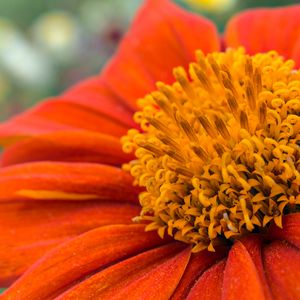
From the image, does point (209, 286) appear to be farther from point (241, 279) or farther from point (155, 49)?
point (155, 49)

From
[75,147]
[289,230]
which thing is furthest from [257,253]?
[75,147]

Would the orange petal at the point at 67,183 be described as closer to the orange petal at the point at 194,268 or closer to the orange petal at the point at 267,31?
the orange petal at the point at 194,268

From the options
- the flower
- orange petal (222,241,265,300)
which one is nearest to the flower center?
the flower

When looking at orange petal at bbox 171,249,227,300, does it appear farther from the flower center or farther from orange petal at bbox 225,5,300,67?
orange petal at bbox 225,5,300,67

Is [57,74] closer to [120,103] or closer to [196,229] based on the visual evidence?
[120,103]

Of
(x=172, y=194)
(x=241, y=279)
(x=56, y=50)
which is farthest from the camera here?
(x=56, y=50)

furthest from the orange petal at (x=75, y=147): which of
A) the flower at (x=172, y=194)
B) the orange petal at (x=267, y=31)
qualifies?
the orange petal at (x=267, y=31)
